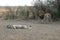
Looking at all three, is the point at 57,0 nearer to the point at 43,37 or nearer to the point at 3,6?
the point at 3,6

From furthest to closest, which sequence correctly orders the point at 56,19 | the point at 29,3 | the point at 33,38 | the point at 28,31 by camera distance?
the point at 29,3 → the point at 56,19 → the point at 28,31 → the point at 33,38

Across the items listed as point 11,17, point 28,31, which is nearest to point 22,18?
point 11,17

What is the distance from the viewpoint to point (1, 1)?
9.88m

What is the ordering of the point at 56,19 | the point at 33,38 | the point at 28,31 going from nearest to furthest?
the point at 33,38, the point at 28,31, the point at 56,19

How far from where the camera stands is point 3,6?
992cm

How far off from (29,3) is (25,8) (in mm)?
496

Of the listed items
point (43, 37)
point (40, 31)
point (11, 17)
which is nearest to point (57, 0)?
point (11, 17)

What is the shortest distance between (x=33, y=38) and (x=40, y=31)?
0.94 m

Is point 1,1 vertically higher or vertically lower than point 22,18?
higher

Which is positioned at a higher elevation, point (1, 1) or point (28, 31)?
point (1, 1)

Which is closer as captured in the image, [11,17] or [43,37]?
[43,37]

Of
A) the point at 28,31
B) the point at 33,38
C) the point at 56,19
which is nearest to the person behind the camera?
the point at 33,38

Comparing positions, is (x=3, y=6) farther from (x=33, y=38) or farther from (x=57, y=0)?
(x=33, y=38)

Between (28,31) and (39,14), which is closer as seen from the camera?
(28,31)
